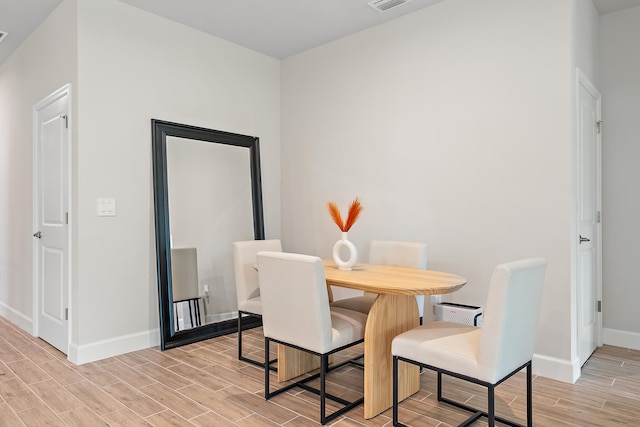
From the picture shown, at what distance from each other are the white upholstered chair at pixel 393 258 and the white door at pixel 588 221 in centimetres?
105

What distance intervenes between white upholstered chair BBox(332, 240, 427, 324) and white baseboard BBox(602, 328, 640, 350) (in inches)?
66.7

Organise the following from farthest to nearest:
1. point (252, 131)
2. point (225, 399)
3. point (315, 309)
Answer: point (252, 131), point (225, 399), point (315, 309)

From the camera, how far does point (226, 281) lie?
402cm

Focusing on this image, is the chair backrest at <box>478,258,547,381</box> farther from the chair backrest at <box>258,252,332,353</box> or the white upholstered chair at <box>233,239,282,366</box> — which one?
the white upholstered chair at <box>233,239,282,366</box>

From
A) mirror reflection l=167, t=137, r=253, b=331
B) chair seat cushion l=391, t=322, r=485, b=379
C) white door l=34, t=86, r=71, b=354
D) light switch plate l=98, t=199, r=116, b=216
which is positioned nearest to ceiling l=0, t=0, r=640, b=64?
white door l=34, t=86, r=71, b=354

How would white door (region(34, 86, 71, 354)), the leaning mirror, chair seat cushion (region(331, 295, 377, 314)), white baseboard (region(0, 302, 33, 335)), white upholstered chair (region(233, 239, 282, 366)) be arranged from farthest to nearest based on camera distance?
1. white baseboard (region(0, 302, 33, 335))
2. the leaning mirror
3. white door (region(34, 86, 71, 354))
4. white upholstered chair (region(233, 239, 282, 366))
5. chair seat cushion (region(331, 295, 377, 314))

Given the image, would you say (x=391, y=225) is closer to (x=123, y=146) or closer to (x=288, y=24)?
(x=288, y=24)

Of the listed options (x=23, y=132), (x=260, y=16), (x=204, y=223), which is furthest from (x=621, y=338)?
(x=23, y=132)

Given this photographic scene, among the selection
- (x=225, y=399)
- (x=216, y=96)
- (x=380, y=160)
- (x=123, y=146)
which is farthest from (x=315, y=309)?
(x=216, y=96)

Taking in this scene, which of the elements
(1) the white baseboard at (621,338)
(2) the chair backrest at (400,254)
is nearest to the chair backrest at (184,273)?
(2) the chair backrest at (400,254)

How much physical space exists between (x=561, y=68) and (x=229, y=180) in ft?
9.48

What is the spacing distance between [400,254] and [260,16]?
2.32 metres

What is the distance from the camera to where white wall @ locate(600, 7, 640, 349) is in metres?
3.41

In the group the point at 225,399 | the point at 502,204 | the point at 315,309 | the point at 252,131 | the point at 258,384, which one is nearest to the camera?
the point at 315,309
